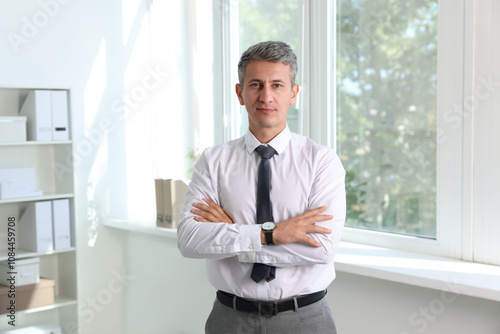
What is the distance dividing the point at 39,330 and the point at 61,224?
0.70 m

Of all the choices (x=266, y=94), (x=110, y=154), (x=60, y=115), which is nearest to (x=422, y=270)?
(x=266, y=94)

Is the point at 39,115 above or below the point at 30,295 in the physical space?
above

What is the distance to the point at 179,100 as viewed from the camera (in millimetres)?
4324

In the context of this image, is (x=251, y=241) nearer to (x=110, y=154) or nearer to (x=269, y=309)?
(x=269, y=309)

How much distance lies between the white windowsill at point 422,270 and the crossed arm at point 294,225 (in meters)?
0.67

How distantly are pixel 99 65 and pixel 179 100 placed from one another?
25.5 inches

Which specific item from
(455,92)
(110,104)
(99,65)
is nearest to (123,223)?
(110,104)

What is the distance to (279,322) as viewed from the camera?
203cm

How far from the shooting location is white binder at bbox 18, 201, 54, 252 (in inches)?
149

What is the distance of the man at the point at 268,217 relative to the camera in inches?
80.4

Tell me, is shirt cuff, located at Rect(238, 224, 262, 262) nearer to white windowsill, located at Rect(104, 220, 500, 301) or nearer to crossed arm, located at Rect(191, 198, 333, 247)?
crossed arm, located at Rect(191, 198, 333, 247)

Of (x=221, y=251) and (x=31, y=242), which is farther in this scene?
(x=31, y=242)

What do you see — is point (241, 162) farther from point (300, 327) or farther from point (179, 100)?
point (179, 100)

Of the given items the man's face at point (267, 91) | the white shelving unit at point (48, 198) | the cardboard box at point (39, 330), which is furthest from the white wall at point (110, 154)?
the man's face at point (267, 91)
